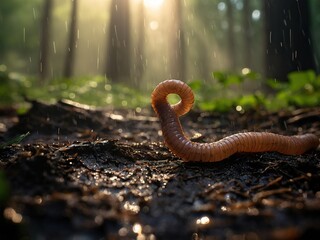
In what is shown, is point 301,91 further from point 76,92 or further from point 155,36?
point 155,36

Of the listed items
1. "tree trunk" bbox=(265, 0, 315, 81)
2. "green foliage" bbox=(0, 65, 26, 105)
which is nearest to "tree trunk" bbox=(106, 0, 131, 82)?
"green foliage" bbox=(0, 65, 26, 105)

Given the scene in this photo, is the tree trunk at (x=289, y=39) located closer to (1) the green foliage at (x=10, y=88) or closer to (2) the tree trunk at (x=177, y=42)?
(1) the green foliage at (x=10, y=88)

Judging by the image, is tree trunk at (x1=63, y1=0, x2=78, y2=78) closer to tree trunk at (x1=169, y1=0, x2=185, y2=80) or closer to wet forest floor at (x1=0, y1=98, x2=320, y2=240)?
tree trunk at (x1=169, y1=0, x2=185, y2=80)

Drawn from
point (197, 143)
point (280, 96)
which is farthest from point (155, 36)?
point (197, 143)

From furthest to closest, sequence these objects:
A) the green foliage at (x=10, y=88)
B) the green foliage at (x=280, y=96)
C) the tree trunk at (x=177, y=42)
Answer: the tree trunk at (x=177, y=42) → the green foliage at (x=10, y=88) → the green foliage at (x=280, y=96)

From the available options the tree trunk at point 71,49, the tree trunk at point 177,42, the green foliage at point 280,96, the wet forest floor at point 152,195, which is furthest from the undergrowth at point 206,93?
the tree trunk at point 177,42

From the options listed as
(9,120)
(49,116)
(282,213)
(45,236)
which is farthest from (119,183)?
(9,120)
